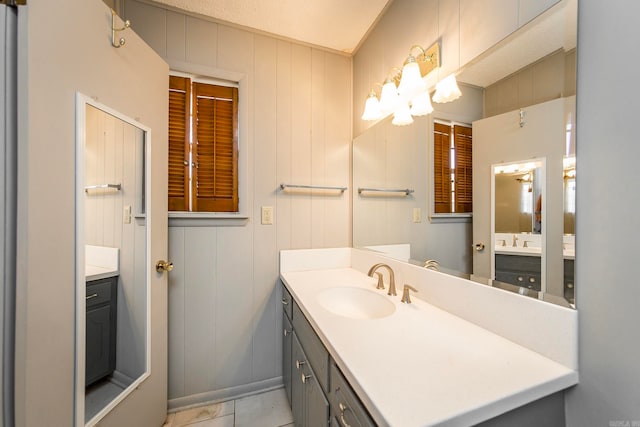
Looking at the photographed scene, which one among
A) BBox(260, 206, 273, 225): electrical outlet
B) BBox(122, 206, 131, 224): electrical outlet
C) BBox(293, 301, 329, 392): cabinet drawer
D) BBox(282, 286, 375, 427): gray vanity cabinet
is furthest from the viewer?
BBox(260, 206, 273, 225): electrical outlet

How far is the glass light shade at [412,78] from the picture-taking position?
115 centimetres

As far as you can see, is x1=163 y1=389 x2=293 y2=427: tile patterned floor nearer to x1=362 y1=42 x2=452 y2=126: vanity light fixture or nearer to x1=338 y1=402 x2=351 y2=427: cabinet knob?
x1=338 y1=402 x2=351 y2=427: cabinet knob

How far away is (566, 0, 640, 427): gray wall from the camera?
0.56 m

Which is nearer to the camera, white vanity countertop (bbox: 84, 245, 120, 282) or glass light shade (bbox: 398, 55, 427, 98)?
white vanity countertop (bbox: 84, 245, 120, 282)

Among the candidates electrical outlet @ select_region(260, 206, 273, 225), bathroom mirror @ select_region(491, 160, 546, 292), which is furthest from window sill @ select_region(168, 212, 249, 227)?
bathroom mirror @ select_region(491, 160, 546, 292)

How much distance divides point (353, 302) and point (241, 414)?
39.7 inches

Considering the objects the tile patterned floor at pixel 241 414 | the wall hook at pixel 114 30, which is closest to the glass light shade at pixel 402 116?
the wall hook at pixel 114 30

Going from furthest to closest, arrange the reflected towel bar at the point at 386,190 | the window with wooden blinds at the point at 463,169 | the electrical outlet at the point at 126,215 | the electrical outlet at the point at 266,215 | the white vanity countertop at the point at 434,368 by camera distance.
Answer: the electrical outlet at the point at 266,215 < the reflected towel bar at the point at 386,190 < the electrical outlet at the point at 126,215 < the window with wooden blinds at the point at 463,169 < the white vanity countertop at the point at 434,368

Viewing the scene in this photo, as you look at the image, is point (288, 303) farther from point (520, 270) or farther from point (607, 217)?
point (607, 217)

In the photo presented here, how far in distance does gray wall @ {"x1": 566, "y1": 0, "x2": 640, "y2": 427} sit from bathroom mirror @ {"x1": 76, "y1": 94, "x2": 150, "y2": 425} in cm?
159

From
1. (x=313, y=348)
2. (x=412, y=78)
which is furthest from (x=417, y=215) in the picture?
(x=313, y=348)

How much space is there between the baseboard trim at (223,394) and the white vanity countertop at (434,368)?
1.08 metres

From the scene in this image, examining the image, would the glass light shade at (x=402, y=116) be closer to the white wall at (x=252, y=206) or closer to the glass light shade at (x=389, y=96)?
the glass light shade at (x=389, y=96)

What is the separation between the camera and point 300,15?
1.47 metres
